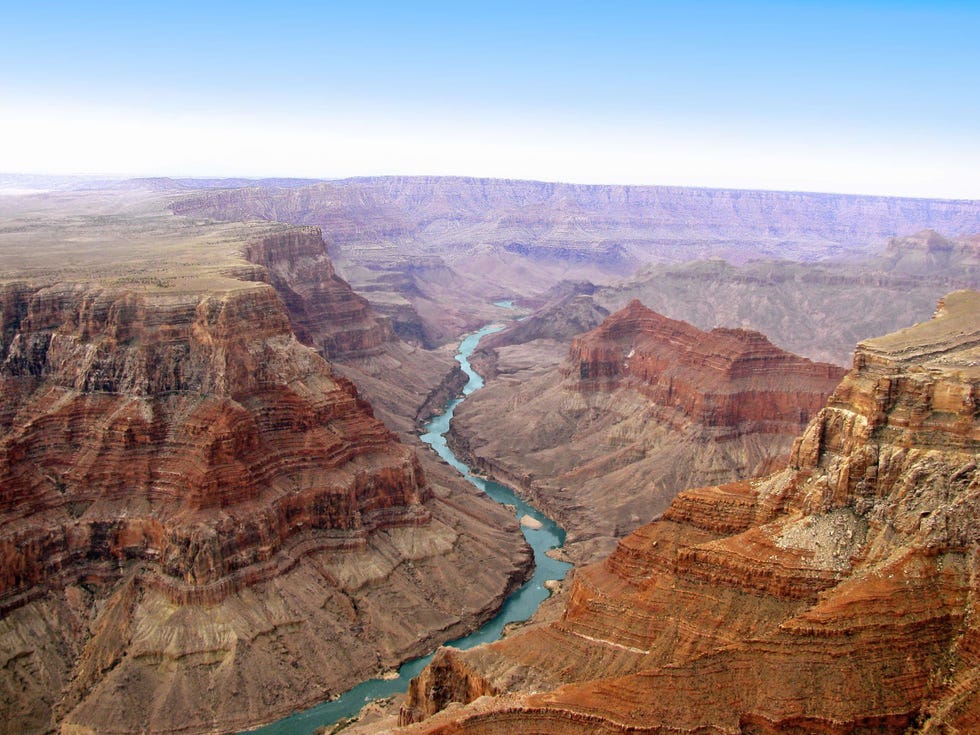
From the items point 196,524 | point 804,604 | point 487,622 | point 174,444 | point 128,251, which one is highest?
point 128,251

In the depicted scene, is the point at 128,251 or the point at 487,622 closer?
the point at 487,622

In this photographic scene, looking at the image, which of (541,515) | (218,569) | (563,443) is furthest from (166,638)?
(563,443)

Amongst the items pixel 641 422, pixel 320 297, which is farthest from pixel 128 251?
pixel 641 422

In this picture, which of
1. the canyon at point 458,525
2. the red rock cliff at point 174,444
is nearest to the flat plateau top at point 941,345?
the canyon at point 458,525

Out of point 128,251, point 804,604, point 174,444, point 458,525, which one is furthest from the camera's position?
point 128,251

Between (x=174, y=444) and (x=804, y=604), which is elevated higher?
(x=804, y=604)

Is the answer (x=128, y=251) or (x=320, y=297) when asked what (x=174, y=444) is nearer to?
(x=128, y=251)

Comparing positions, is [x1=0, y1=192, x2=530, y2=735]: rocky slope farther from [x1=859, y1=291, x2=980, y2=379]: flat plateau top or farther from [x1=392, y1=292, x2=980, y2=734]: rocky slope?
[x1=859, y1=291, x2=980, y2=379]: flat plateau top

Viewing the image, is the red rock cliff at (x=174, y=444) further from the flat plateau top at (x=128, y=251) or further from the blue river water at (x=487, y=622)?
the blue river water at (x=487, y=622)
